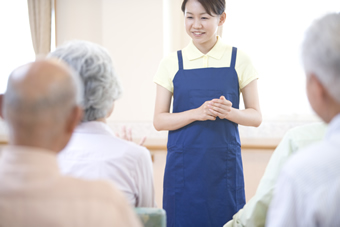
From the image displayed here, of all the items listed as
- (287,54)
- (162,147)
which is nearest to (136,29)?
(162,147)

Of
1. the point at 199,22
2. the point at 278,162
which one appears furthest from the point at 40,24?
the point at 278,162

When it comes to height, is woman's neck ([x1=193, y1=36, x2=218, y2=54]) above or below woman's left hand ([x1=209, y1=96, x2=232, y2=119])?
above

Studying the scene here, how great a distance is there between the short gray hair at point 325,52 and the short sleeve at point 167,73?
1.36 meters

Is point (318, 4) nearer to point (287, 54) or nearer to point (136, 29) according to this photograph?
point (287, 54)

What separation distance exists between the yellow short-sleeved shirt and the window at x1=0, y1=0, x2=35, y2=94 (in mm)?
2649

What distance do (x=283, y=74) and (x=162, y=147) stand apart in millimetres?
1559

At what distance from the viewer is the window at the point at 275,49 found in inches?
158

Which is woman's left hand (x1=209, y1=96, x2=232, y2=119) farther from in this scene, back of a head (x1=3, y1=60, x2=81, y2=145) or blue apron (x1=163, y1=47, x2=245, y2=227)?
back of a head (x1=3, y1=60, x2=81, y2=145)

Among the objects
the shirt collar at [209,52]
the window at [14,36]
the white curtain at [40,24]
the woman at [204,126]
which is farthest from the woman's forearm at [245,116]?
the window at [14,36]

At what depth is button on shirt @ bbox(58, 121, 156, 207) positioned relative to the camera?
49.8 inches

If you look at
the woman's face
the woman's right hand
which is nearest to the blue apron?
the woman's right hand

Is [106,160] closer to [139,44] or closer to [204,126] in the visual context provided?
[204,126]

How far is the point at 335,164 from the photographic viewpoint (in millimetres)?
835

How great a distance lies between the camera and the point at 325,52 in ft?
2.94
